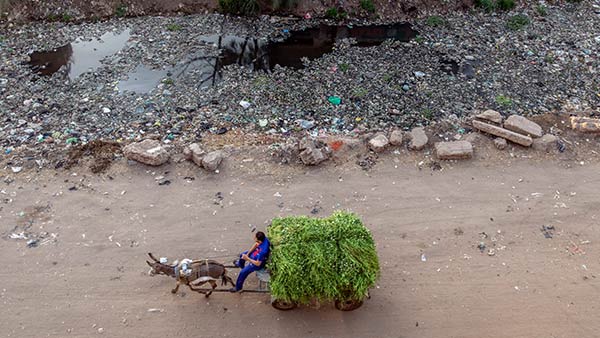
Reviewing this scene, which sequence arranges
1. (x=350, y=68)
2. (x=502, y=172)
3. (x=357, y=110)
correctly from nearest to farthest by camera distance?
(x=502, y=172) → (x=357, y=110) → (x=350, y=68)

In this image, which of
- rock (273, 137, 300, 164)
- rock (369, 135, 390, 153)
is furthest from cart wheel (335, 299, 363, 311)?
rock (369, 135, 390, 153)

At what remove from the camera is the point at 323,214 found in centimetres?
671

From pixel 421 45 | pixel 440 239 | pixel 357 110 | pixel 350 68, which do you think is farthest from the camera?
pixel 421 45

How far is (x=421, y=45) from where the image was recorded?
1095cm

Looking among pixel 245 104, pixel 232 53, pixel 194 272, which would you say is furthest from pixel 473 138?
pixel 232 53

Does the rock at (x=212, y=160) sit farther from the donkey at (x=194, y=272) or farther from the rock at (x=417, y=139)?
the rock at (x=417, y=139)

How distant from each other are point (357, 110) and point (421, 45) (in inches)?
130

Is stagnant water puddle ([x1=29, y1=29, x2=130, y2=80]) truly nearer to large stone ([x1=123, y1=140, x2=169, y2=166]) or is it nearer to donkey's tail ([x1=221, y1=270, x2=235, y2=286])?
large stone ([x1=123, y1=140, x2=169, y2=166])

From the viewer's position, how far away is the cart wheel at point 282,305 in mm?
5328

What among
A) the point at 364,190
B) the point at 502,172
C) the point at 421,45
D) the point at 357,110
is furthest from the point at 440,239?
the point at 421,45

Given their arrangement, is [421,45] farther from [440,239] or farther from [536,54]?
[440,239]

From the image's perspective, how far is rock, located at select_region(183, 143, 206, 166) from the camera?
24.2 feet

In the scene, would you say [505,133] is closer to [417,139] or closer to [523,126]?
[523,126]

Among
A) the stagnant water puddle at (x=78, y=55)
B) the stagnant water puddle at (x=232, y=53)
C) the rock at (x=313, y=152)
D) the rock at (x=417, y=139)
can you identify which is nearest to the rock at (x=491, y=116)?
the rock at (x=417, y=139)
